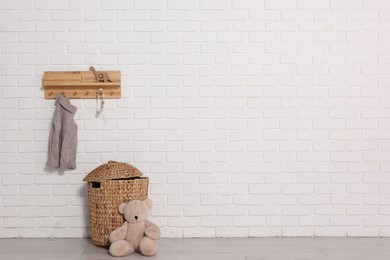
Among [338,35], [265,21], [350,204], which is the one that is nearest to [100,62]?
[265,21]

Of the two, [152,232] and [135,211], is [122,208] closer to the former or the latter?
[135,211]

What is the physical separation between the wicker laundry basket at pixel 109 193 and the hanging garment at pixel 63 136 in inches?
10.4

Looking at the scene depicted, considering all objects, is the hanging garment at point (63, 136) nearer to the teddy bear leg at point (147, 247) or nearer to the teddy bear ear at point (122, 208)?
the teddy bear ear at point (122, 208)

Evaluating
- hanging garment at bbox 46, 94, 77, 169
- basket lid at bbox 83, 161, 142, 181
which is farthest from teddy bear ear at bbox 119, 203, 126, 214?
hanging garment at bbox 46, 94, 77, 169

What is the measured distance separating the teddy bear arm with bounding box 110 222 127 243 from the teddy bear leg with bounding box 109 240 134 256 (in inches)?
1.4

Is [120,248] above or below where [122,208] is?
below

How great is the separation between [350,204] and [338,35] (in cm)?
114

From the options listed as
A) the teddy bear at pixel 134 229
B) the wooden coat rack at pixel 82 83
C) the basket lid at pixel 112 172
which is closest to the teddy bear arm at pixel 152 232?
the teddy bear at pixel 134 229

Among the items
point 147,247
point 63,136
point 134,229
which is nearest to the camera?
point 147,247

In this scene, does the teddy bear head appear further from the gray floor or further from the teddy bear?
the gray floor

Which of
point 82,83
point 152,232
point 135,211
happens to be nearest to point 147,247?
point 152,232

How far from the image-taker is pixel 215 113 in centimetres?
340

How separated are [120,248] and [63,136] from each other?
0.86m

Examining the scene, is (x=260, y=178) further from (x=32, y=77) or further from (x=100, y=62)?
(x=32, y=77)
